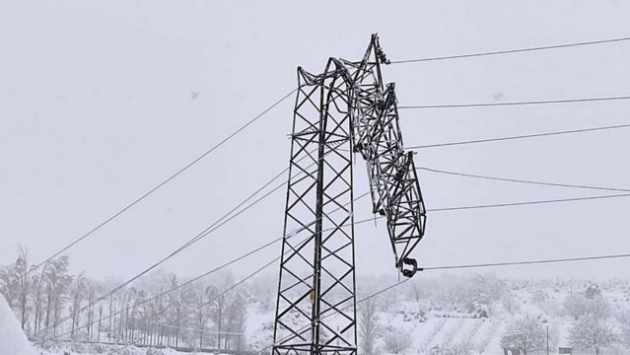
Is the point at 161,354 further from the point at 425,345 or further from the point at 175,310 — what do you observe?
the point at 425,345

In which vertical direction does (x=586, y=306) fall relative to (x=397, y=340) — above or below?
above

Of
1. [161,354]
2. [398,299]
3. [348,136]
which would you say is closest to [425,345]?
[398,299]

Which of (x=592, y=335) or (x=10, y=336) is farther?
(x=592, y=335)

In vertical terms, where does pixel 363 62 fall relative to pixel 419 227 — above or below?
above

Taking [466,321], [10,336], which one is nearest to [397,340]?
[466,321]

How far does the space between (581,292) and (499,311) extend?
16.3m

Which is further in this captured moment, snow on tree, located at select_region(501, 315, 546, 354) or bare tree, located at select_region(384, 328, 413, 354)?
bare tree, located at select_region(384, 328, 413, 354)

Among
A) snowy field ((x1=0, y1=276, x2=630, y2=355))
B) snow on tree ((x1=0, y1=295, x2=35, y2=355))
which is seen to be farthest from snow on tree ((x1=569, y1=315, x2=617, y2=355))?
snow on tree ((x1=0, y1=295, x2=35, y2=355))

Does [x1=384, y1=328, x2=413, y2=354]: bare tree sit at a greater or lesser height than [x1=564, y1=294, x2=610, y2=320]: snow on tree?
lesser

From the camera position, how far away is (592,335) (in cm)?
7531

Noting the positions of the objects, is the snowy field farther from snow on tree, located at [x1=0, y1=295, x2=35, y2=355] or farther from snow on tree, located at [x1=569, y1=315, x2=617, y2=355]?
snow on tree, located at [x1=0, y1=295, x2=35, y2=355]

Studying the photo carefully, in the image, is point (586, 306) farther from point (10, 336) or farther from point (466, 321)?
point (10, 336)

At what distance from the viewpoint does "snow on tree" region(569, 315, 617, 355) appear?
2894 inches

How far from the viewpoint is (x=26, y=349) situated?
396 inches
